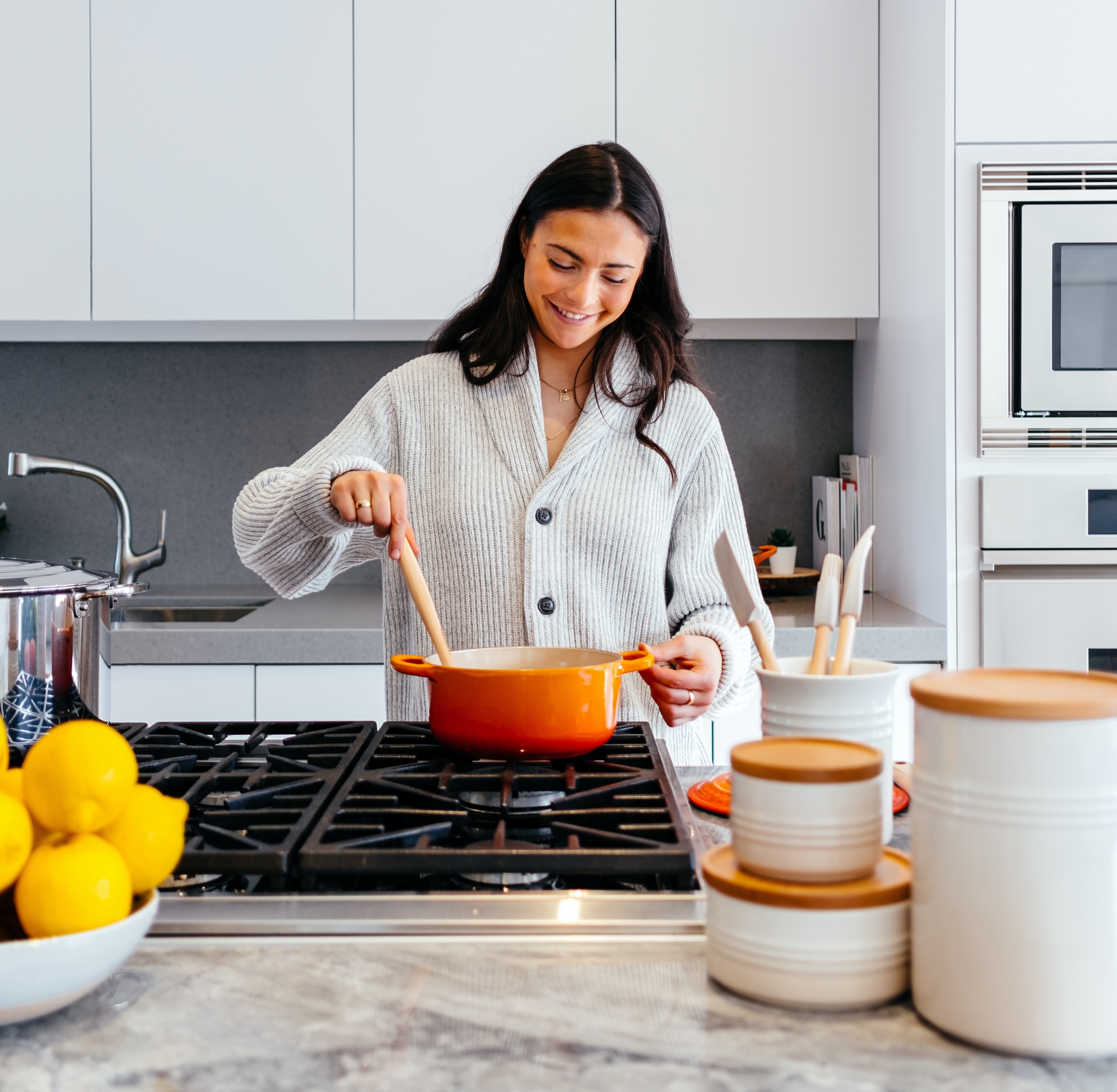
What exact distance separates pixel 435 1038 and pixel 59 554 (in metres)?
2.36

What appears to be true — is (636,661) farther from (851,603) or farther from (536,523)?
(536,523)

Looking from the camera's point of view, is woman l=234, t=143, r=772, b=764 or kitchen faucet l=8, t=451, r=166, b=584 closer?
woman l=234, t=143, r=772, b=764

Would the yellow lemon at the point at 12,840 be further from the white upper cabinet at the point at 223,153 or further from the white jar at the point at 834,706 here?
the white upper cabinet at the point at 223,153

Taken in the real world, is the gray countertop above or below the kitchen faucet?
below

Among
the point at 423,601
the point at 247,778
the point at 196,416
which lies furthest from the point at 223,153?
the point at 247,778

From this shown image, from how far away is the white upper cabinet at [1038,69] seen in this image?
1.89 metres

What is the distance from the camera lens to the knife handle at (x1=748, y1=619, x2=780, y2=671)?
73 cm

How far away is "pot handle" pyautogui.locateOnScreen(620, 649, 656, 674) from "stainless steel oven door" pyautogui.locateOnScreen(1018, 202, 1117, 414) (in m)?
1.20

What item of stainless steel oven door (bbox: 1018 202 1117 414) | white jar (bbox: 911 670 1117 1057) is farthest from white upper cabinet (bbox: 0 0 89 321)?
white jar (bbox: 911 670 1117 1057)

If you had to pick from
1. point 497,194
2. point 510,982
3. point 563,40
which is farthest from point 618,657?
point 563,40

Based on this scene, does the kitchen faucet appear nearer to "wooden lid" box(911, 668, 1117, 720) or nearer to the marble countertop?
the marble countertop

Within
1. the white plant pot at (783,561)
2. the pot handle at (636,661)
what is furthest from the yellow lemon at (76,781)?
the white plant pot at (783,561)

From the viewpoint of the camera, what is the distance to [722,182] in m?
2.22

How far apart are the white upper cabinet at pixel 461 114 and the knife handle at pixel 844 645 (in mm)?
1641
